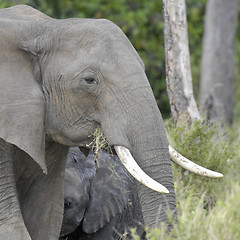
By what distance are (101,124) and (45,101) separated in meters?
0.40

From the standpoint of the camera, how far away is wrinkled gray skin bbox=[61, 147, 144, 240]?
6469mm

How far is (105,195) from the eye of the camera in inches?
265

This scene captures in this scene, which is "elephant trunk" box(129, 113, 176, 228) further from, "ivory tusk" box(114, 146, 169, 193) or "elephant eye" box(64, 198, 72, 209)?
"elephant eye" box(64, 198, 72, 209)

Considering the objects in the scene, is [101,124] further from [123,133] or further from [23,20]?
[23,20]

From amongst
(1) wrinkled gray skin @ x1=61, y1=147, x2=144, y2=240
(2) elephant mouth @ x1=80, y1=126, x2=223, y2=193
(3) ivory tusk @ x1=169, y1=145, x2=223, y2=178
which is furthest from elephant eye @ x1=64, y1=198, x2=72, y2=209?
(3) ivory tusk @ x1=169, y1=145, x2=223, y2=178

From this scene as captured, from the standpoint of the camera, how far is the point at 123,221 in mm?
6797

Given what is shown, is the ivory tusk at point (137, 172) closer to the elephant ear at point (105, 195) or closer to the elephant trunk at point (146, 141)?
the elephant trunk at point (146, 141)

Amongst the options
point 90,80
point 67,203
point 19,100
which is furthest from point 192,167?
point 67,203

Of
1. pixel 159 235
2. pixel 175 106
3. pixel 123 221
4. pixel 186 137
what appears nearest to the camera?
pixel 159 235

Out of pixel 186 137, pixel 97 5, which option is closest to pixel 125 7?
pixel 97 5

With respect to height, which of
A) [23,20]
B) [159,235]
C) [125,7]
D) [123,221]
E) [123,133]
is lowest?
[125,7]

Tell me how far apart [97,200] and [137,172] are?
6.49 ft

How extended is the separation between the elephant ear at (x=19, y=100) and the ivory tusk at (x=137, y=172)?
538 mm

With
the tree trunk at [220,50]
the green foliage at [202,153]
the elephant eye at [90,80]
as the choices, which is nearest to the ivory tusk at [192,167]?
the elephant eye at [90,80]
